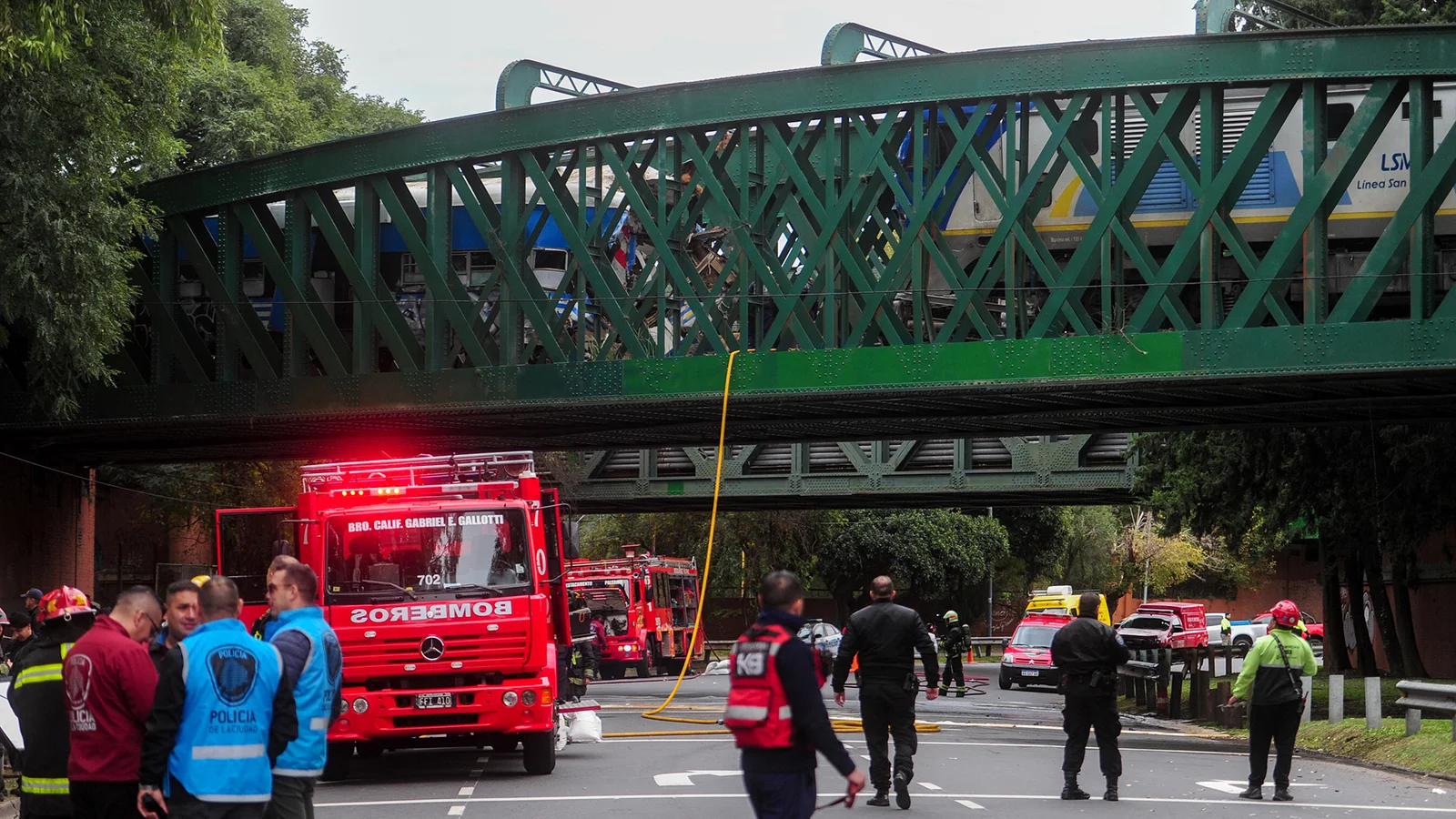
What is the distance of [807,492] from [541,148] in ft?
54.1

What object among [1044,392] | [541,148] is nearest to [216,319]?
[541,148]

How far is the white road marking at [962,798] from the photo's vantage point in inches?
565

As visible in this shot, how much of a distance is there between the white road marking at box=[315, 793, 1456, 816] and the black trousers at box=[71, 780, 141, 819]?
597 cm

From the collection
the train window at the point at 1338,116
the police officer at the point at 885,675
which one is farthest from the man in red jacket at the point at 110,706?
the train window at the point at 1338,116

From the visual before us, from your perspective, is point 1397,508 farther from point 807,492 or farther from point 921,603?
point 921,603

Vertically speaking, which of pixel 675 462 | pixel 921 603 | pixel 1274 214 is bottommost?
pixel 921 603

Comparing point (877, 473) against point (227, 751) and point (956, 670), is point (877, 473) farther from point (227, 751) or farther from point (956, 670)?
point (227, 751)

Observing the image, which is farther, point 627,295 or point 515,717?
point 627,295

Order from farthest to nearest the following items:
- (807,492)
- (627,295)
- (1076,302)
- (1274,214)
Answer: (807,492) < (1274,214) < (627,295) < (1076,302)

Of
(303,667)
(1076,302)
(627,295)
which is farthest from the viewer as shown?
(627,295)

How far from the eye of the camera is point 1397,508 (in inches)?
1151

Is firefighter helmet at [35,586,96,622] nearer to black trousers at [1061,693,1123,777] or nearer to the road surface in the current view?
the road surface

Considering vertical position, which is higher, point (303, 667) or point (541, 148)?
point (541, 148)

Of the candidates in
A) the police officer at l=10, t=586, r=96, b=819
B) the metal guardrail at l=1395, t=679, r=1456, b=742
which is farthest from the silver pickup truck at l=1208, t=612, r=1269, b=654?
the police officer at l=10, t=586, r=96, b=819
